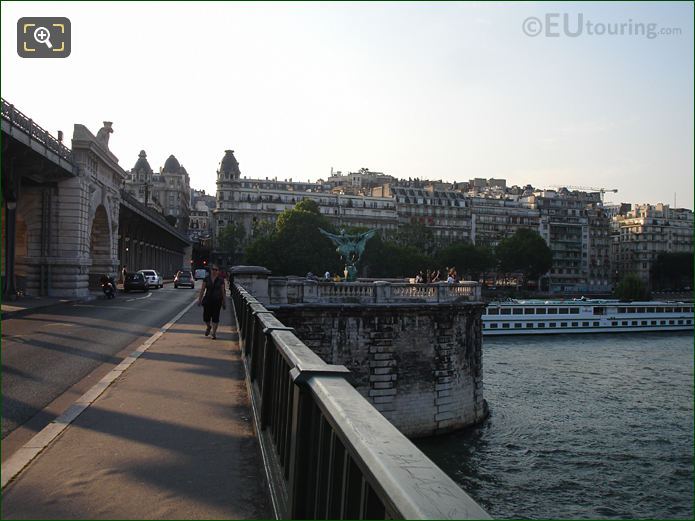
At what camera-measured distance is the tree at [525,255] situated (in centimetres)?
11100

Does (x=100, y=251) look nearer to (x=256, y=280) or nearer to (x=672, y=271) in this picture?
(x=256, y=280)

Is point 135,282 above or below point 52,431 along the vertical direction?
above

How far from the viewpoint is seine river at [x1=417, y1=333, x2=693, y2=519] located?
65.2 feet

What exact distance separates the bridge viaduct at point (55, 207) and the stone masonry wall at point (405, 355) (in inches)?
512

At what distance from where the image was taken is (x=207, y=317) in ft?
49.6

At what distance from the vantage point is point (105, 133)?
43.0 meters

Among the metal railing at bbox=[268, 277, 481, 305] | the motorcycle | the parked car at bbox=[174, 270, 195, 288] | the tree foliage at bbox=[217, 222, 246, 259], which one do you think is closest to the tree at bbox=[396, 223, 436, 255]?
the tree foliage at bbox=[217, 222, 246, 259]

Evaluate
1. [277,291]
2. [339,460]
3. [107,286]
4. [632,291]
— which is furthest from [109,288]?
[632,291]

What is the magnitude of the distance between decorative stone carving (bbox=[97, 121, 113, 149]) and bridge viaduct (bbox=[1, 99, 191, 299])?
7 cm

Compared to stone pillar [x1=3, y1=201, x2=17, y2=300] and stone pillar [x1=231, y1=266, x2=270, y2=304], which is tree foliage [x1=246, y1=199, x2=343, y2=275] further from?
stone pillar [x1=231, y1=266, x2=270, y2=304]

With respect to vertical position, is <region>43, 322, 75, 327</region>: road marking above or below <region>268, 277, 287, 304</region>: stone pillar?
below

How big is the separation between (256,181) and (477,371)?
111m

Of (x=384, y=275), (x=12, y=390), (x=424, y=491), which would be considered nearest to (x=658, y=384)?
(x=12, y=390)

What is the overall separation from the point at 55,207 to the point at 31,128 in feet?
22.9
